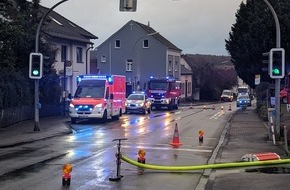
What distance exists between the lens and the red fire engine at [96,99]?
98.2 feet

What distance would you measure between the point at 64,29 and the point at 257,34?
18.8 metres

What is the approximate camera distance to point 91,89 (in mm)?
Result: 31328

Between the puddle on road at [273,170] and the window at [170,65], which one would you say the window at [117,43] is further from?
the puddle on road at [273,170]

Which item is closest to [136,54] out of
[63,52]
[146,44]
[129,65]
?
[129,65]

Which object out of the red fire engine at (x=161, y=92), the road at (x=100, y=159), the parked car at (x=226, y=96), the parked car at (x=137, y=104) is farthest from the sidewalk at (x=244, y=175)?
the parked car at (x=226, y=96)

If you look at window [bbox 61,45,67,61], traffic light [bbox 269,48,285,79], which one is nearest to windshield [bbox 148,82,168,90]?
window [bbox 61,45,67,61]

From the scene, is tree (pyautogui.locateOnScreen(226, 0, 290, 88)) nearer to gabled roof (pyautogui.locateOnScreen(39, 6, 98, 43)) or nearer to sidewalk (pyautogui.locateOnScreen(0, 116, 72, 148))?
sidewalk (pyautogui.locateOnScreen(0, 116, 72, 148))

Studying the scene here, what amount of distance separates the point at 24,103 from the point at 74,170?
17773 mm

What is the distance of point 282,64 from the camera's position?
18828mm

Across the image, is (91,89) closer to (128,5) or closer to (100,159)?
(128,5)

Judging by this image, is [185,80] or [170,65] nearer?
[170,65]

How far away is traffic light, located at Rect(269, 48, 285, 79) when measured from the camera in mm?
18766

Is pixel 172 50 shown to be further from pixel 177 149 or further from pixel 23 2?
pixel 177 149

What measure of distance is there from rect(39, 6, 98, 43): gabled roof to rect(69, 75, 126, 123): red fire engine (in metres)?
9.68
